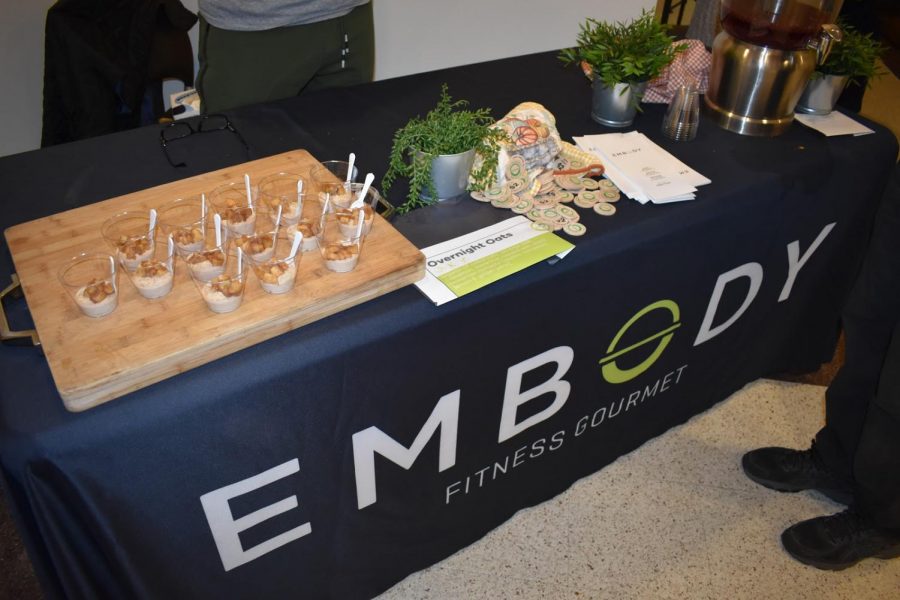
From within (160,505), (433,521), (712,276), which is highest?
(712,276)

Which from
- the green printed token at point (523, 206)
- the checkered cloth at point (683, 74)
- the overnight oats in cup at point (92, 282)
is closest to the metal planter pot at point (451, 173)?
the green printed token at point (523, 206)

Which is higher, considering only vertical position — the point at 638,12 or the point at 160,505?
the point at 638,12

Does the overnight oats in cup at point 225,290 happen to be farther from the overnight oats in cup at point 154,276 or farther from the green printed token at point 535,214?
the green printed token at point 535,214

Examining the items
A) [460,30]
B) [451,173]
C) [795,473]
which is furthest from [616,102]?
[460,30]

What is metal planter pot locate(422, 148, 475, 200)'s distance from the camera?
3.84ft

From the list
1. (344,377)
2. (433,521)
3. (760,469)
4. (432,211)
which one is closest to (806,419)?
(760,469)

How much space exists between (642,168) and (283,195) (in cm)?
78

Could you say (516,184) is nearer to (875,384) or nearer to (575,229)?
(575,229)

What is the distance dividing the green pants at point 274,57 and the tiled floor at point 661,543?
146cm

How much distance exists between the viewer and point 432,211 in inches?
47.5

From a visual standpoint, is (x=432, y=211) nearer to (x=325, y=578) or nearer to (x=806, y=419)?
(x=325, y=578)

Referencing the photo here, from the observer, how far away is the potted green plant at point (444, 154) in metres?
1.15

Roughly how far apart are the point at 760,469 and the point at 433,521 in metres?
0.97

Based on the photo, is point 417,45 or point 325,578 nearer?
point 325,578
